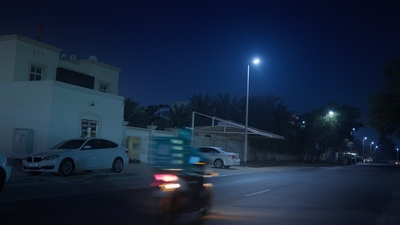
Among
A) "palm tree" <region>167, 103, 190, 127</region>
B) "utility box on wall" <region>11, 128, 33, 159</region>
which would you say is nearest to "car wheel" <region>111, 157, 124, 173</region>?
"utility box on wall" <region>11, 128, 33, 159</region>

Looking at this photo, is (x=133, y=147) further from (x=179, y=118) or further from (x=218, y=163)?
(x=179, y=118)

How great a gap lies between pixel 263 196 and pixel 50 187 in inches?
302

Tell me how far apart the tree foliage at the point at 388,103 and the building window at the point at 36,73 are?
23.9 m

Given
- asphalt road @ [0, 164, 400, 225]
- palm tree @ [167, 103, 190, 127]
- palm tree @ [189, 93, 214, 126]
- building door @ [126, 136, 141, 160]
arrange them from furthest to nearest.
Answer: palm tree @ [189, 93, 214, 126], palm tree @ [167, 103, 190, 127], building door @ [126, 136, 141, 160], asphalt road @ [0, 164, 400, 225]

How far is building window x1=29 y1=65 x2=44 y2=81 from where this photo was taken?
96.5 feet

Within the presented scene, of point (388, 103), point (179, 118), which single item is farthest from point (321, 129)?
point (388, 103)

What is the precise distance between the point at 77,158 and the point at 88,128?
21.1ft

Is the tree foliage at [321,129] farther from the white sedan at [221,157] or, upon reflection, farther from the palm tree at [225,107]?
the white sedan at [221,157]

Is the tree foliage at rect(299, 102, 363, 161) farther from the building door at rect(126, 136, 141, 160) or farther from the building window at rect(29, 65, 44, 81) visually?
the building window at rect(29, 65, 44, 81)

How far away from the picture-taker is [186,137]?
9977 millimetres

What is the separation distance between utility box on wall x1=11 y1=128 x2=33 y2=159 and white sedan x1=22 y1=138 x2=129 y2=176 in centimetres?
382

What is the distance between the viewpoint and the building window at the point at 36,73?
29.4 meters

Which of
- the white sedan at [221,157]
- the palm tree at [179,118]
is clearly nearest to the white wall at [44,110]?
the white sedan at [221,157]

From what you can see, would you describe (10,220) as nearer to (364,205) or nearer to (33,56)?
(364,205)
